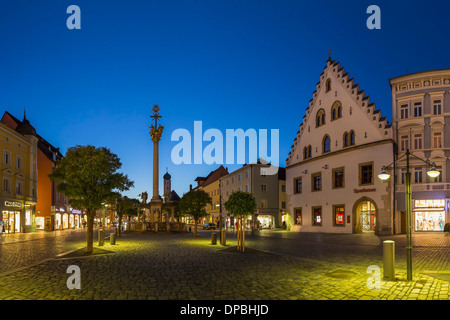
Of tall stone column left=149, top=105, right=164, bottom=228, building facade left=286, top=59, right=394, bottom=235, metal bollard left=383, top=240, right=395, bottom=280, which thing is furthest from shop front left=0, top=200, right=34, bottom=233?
metal bollard left=383, top=240, right=395, bottom=280

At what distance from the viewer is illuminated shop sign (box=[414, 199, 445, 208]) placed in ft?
106

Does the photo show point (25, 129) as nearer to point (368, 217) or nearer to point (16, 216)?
point (16, 216)

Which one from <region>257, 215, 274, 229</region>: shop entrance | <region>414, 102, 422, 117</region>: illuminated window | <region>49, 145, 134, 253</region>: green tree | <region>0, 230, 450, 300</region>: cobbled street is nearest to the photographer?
<region>0, 230, 450, 300</region>: cobbled street

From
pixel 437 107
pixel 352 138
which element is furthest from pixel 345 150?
pixel 437 107

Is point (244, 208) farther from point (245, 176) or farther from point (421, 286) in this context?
point (245, 176)

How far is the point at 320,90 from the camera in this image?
4306 centimetres

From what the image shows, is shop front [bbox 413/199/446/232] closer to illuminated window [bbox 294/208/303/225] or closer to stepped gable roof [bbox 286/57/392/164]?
stepped gable roof [bbox 286/57/392/164]

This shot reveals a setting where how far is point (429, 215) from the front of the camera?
108ft

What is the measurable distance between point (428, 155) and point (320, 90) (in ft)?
49.7

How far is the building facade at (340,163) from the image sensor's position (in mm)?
34375

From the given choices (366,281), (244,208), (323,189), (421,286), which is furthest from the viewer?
(323,189)

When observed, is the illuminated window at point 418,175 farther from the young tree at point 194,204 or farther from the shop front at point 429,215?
the young tree at point 194,204

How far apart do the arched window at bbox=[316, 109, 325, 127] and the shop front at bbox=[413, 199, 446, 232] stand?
14121mm
